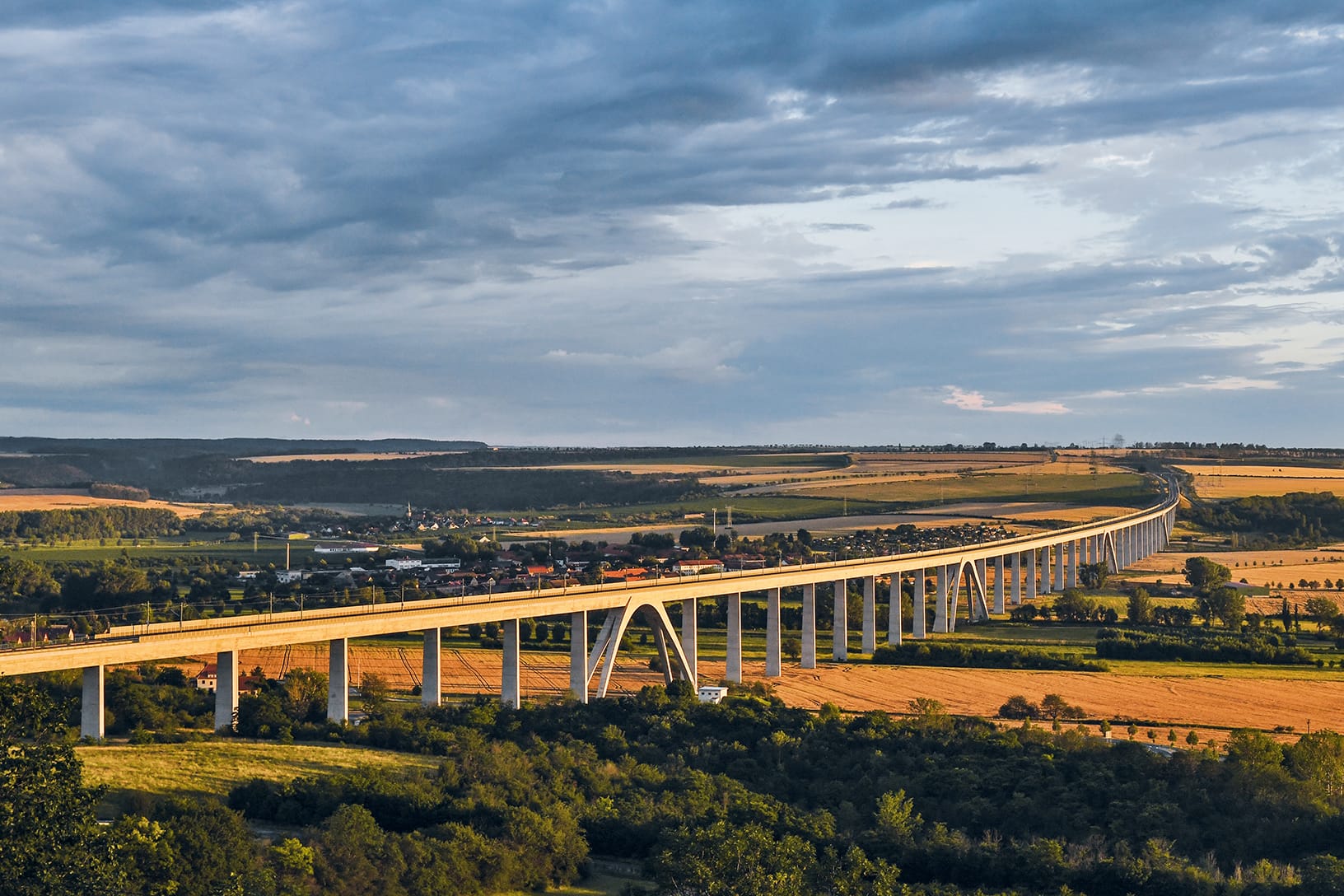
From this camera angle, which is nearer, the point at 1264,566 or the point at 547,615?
the point at 547,615

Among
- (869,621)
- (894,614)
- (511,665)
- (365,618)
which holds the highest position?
(365,618)

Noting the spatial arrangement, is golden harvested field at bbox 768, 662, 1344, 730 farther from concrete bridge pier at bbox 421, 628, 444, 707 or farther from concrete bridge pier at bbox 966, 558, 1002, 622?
concrete bridge pier at bbox 966, 558, 1002, 622

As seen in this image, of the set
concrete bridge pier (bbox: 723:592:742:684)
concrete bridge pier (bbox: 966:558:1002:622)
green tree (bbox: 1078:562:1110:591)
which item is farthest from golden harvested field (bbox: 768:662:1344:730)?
green tree (bbox: 1078:562:1110:591)

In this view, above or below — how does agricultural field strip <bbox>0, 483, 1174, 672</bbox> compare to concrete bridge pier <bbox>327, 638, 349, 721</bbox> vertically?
above

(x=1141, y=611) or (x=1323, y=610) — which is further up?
(x=1323, y=610)

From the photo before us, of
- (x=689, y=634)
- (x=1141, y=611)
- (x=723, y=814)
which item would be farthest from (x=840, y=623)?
(x=723, y=814)

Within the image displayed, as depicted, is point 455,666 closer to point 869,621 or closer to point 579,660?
point 579,660
